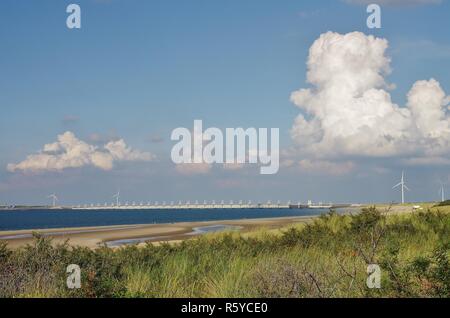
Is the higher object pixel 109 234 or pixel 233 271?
pixel 233 271

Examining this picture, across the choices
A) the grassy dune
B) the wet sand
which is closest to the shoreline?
the wet sand

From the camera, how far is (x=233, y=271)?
12.1 metres

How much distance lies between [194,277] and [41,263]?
3691 millimetres

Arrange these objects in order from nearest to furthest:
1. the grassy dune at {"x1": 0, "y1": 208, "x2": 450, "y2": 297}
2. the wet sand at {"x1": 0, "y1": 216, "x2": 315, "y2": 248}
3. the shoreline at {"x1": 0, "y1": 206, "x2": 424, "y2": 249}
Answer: the grassy dune at {"x1": 0, "y1": 208, "x2": 450, "y2": 297}, the shoreline at {"x1": 0, "y1": 206, "x2": 424, "y2": 249}, the wet sand at {"x1": 0, "y1": 216, "x2": 315, "y2": 248}

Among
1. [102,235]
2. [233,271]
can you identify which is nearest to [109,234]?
[102,235]

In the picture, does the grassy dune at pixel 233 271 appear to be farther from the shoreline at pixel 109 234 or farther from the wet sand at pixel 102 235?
the wet sand at pixel 102 235

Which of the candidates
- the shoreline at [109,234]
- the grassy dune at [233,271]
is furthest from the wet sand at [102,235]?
the grassy dune at [233,271]

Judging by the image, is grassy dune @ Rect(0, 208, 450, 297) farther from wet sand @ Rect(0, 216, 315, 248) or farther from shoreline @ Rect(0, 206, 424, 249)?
wet sand @ Rect(0, 216, 315, 248)

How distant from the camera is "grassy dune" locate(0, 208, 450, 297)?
9758 mm

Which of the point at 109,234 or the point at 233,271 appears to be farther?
the point at 109,234

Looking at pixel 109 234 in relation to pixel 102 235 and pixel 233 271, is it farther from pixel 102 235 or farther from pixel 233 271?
pixel 233 271
